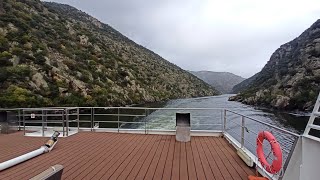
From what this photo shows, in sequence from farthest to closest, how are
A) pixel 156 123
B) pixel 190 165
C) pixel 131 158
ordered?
pixel 156 123
pixel 131 158
pixel 190 165

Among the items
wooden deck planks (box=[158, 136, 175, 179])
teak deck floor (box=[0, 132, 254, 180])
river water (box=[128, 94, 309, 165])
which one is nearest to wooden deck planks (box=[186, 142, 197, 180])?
teak deck floor (box=[0, 132, 254, 180])

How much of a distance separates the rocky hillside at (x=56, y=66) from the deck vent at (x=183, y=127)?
19110 mm

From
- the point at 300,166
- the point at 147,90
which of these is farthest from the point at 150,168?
the point at 147,90

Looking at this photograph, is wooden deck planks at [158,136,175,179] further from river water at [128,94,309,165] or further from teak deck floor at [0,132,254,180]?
river water at [128,94,309,165]

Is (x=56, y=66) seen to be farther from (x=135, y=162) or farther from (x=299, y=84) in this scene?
(x=299, y=84)

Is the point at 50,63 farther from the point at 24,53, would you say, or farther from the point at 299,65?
the point at 299,65

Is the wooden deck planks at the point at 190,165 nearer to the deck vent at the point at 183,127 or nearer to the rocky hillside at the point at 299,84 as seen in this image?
the deck vent at the point at 183,127

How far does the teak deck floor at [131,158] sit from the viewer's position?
16.2ft

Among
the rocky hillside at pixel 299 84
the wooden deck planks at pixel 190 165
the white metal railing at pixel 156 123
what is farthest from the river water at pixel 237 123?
the rocky hillside at pixel 299 84

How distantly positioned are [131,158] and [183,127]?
2.18m

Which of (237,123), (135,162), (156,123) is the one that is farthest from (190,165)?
(237,123)

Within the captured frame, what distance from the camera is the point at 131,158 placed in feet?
19.8

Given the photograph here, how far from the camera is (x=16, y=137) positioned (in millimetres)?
8883

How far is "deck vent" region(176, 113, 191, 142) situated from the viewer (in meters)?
7.77
